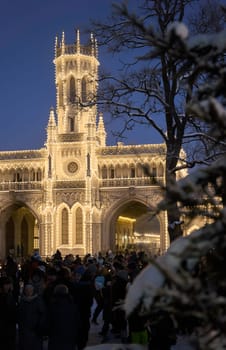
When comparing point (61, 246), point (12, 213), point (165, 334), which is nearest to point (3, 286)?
point (165, 334)

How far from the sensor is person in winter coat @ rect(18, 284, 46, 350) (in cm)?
894

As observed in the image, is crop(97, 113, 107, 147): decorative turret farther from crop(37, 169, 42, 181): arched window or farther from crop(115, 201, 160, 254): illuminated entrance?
crop(115, 201, 160, 254): illuminated entrance

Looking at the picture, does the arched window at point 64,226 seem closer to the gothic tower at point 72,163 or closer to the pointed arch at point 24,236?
the gothic tower at point 72,163

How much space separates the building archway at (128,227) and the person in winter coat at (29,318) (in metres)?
31.6

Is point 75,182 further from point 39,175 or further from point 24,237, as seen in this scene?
point 24,237

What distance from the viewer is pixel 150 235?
6575 centimetres

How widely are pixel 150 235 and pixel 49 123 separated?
71.8 feet

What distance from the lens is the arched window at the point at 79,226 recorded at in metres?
46.1

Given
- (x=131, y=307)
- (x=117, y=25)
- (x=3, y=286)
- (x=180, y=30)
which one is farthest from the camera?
(x=117, y=25)

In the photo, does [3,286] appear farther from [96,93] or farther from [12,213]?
[12,213]

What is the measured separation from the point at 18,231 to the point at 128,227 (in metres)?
11.6

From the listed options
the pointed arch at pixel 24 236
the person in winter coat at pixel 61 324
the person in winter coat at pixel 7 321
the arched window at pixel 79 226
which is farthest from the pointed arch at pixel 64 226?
the person in winter coat at pixel 61 324

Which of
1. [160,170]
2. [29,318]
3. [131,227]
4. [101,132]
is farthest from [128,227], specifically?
[29,318]

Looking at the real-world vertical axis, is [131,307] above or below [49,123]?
below
